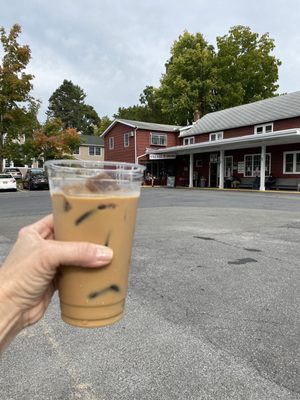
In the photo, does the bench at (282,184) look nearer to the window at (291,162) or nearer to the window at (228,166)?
the window at (291,162)

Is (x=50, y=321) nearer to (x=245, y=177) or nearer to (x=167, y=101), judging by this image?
(x=245, y=177)

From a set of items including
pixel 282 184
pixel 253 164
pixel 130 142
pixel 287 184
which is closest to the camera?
pixel 287 184

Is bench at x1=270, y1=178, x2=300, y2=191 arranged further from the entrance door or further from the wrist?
the wrist

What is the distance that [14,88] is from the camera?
2816cm

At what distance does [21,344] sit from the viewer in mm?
3082

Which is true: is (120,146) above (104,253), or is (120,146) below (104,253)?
above

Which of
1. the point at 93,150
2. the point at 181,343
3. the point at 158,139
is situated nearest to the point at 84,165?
the point at 181,343

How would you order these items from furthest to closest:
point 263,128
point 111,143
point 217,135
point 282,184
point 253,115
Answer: point 111,143
point 217,135
point 253,115
point 263,128
point 282,184

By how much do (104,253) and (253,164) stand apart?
89.5 feet

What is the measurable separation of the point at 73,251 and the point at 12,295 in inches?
12.8

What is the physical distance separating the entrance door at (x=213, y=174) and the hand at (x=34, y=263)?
98.8ft

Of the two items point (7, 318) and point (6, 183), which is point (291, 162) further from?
point (7, 318)

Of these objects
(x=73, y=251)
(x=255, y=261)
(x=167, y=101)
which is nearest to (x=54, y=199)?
(x=73, y=251)

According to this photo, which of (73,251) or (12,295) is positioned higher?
(73,251)
